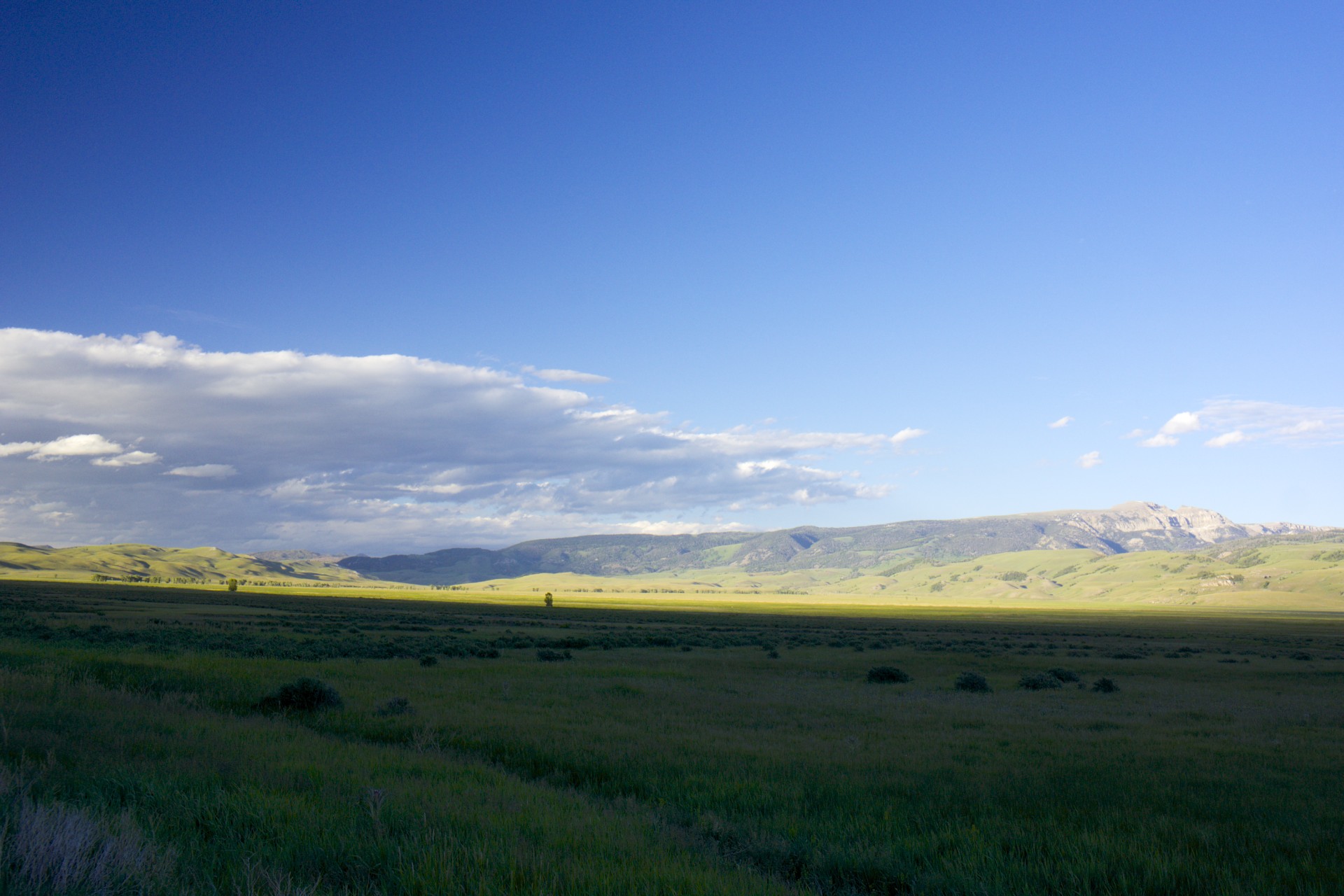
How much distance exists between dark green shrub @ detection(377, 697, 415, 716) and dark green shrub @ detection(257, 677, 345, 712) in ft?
2.90

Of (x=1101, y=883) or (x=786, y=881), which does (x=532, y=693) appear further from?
(x=1101, y=883)

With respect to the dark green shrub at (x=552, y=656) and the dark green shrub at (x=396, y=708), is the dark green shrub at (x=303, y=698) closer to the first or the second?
the dark green shrub at (x=396, y=708)

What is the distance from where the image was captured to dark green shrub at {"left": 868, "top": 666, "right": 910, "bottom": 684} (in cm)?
2630

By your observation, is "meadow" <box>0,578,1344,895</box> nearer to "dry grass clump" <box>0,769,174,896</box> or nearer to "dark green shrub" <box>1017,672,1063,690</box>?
"dry grass clump" <box>0,769,174,896</box>

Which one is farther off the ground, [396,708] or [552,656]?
[396,708]

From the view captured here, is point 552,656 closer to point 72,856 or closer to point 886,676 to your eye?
point 886,676

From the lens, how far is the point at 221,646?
101ft

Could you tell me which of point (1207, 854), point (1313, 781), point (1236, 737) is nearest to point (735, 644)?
point (1236, 737)

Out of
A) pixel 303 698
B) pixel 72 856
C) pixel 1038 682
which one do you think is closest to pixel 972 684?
pixel 1038 682

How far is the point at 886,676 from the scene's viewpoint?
1042 inches

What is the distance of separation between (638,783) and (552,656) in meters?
22.8

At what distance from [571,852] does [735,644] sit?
43010 millimetres

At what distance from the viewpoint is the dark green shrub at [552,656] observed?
3112 centimetres

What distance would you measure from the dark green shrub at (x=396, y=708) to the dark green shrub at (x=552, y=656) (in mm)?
15139
